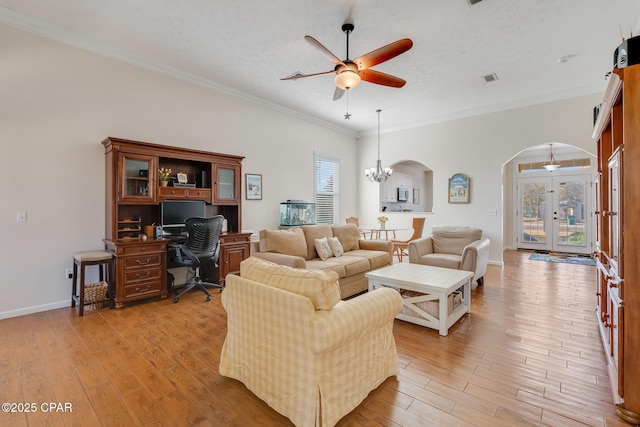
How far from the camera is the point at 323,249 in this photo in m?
4.13

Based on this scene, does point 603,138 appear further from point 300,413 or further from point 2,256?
point 2,256

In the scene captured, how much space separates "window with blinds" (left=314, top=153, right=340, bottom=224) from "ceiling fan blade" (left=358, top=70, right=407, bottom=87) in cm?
366

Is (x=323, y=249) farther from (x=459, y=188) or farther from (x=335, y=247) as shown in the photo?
(x=459, y=188)

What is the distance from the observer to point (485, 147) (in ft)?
20.3

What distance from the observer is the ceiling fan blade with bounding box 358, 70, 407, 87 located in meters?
3.13

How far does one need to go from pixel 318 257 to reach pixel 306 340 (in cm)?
270

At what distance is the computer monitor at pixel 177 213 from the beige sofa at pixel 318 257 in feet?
4.29

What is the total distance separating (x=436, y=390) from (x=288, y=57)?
4.12 meters

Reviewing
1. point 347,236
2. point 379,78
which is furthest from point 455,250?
point 379,78

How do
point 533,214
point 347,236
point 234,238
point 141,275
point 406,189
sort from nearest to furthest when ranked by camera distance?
point 141,275, point 234,238, point 347,236, point 533,214, point 406,189

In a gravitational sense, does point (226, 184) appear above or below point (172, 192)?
above

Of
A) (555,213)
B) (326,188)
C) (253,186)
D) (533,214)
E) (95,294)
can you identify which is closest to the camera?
(95,294)

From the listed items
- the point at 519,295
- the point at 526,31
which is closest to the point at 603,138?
the point at 526,31

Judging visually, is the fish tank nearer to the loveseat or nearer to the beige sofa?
the beige sofa
